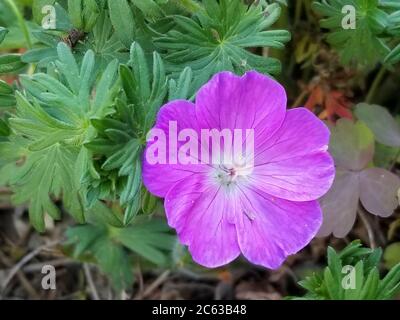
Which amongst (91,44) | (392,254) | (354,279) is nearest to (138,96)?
(91,44)

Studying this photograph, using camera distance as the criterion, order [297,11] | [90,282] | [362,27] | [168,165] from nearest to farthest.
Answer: [168,165] → [362,27] → [297,11] → [90,282]

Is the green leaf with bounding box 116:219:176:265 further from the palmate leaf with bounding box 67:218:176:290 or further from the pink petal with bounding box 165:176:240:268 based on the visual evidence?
the pink petal with bounding box 165:176:240:268

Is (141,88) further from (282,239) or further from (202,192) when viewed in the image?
(282,239)

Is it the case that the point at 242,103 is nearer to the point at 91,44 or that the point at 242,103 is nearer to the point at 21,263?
the point at 91,44

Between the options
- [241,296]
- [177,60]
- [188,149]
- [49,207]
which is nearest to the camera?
[188,149]
